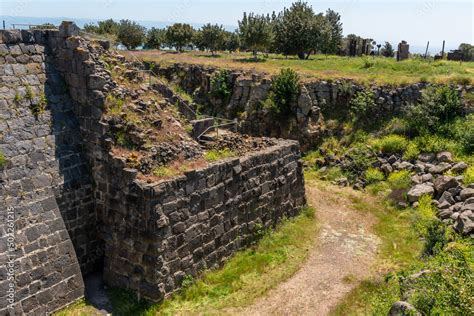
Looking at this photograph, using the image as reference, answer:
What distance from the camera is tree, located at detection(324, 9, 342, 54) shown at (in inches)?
1730

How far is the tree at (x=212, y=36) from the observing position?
Result: 162ft

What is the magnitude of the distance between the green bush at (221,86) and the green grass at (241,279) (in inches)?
607

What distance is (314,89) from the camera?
26.7m

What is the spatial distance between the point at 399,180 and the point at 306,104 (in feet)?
25.0

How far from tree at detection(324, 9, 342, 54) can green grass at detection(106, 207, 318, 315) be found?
3131 cm

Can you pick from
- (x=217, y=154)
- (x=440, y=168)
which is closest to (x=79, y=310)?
(x=217, y=154)

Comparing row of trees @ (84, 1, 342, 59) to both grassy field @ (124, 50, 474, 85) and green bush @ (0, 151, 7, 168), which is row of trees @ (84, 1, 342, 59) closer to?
grassy field @ (124, 50, 474, 85)

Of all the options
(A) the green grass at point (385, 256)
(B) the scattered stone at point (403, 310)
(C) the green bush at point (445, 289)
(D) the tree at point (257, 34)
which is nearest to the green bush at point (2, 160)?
(A) the green grass at point (385, 256)

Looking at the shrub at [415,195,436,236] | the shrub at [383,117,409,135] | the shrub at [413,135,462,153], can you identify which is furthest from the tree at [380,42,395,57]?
the shrub at [415,195,436,236]

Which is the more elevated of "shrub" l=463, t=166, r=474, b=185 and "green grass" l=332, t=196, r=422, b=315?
"shrub" l=463, t=166, r=474, b=185

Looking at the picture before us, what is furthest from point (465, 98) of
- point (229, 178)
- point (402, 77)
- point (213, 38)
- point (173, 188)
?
point (213, 38)

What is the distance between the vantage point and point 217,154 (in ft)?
45.9

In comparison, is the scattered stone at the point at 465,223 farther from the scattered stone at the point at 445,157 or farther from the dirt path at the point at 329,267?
the scattered stone at the point at 445,157

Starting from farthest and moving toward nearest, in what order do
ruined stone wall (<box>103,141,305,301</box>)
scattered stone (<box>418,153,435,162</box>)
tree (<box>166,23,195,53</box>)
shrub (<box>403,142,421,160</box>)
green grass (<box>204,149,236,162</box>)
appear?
tree (<box>166,23,195,53</box>) → shrub (<box>403,142,421,160</box>) → scattered stone (<box>418,153,435,162</box>) → green grass (<box>204,149,236,162</box>) → ruined stone wall (<box>103,141,305,301</box>)
